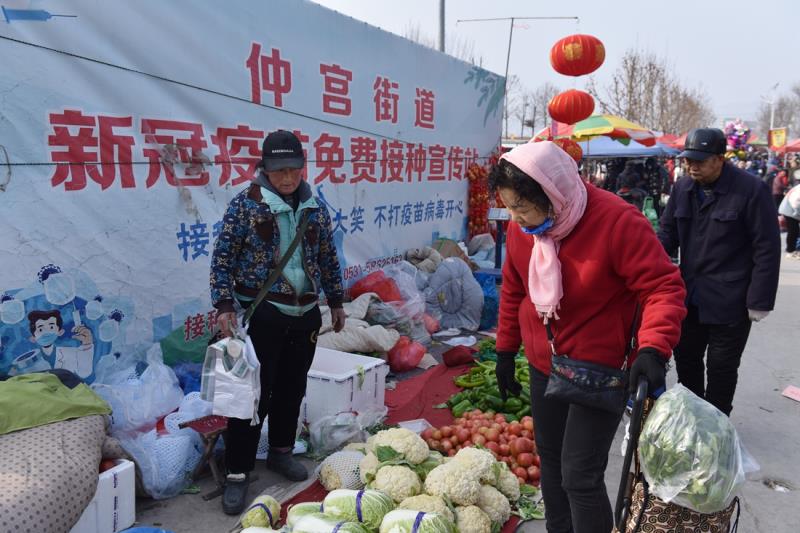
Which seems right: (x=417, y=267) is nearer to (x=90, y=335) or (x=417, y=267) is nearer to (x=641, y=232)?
(x=90, y=335)

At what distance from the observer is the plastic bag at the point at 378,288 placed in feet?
21.2

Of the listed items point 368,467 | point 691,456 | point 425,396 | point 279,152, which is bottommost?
point 425,396

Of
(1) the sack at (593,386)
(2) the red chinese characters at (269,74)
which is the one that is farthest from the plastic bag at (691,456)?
(2) the red chinese characters at (269,74)

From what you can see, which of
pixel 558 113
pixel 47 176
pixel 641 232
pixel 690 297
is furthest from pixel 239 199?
pixel 558 113

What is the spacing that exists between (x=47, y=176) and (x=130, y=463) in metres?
1.84

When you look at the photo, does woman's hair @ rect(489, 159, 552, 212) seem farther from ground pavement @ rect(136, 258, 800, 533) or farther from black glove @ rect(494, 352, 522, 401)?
ground pavement @ rect(136, 258, 800, 533)

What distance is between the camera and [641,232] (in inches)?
83.6

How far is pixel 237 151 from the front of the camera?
5102mm

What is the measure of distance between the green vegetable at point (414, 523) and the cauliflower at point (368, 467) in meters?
0.61

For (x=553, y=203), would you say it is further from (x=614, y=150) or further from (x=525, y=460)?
(x=614, y=150)

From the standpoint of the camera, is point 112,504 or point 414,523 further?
point 112,504

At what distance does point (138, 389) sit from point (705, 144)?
372 centimetres

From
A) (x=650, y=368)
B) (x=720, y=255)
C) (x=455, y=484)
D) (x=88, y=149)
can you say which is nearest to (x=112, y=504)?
(x=455, y=484)

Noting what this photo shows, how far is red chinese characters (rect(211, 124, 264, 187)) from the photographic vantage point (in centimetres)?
→ 495
